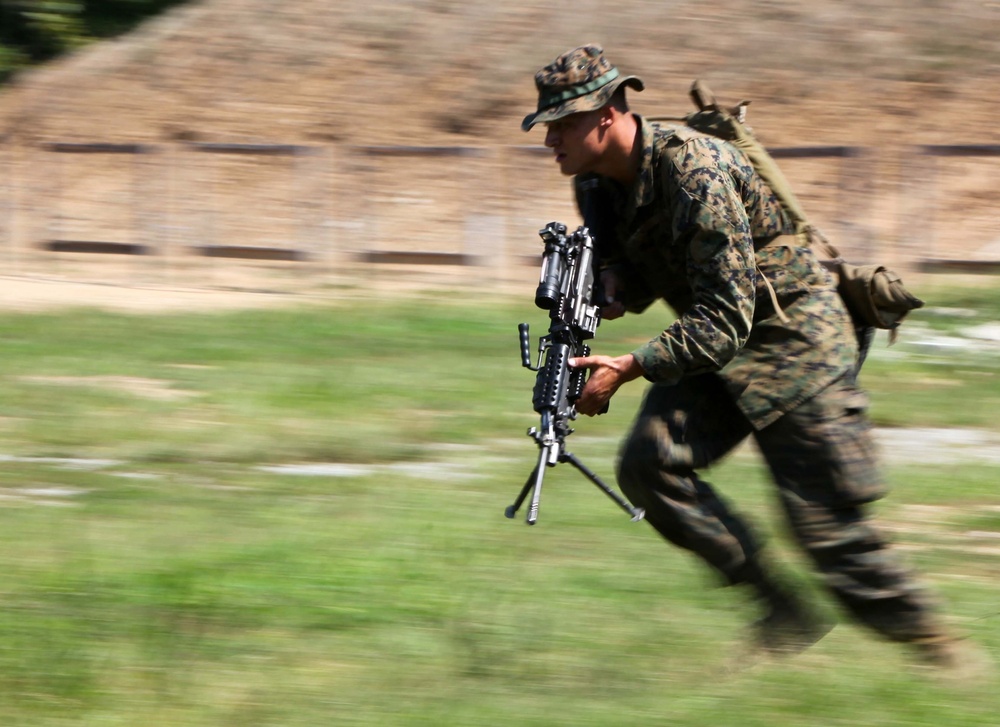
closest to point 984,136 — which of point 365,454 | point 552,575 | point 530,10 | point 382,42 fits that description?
point 530,10

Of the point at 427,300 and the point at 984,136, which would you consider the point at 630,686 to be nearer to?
the point at 427,300

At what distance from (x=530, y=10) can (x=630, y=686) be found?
19.4m

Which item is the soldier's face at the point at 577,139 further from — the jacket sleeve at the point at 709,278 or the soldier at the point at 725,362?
the jacket sleeve at the point at 709,278

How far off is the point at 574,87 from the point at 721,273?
60cm

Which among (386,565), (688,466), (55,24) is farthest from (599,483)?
(55,24)

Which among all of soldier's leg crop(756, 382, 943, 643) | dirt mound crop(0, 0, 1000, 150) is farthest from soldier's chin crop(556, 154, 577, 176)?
dirt mound crop(0, 0, 1000, 150)

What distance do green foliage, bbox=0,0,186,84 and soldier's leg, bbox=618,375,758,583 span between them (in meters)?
22.2

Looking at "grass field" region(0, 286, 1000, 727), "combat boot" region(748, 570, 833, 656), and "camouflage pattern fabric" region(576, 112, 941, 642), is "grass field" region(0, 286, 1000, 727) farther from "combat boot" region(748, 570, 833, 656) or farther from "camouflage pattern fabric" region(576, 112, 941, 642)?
"camouflage pattern fabric" region(576, 112, 941, 642)

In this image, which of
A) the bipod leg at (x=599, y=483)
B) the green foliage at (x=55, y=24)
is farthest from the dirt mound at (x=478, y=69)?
the bipod leg at (x=599, y=483)

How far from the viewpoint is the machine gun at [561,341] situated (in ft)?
12.2

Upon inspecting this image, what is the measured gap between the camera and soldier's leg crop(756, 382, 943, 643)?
12.6ft

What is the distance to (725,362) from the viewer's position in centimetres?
370

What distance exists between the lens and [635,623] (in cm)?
431

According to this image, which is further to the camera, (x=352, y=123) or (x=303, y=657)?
(x=352, y=123)
